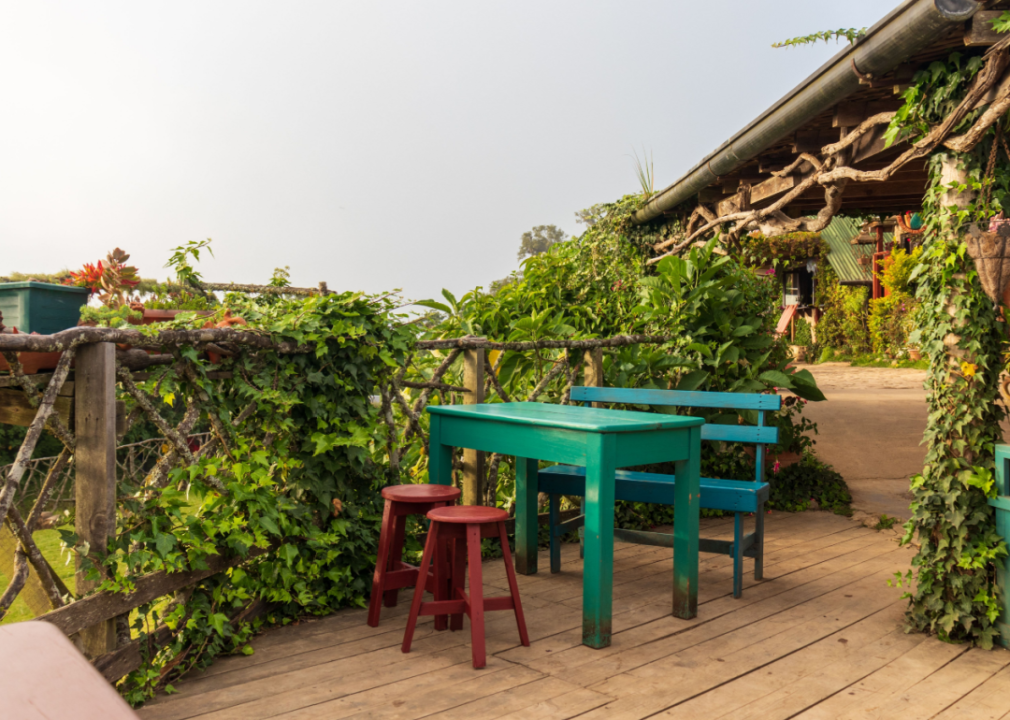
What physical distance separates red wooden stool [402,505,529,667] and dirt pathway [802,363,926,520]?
3.43 metres

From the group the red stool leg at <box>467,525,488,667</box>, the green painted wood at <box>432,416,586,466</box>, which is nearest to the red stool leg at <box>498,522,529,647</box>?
the red stool leg at <box>467,525,488,667</box>

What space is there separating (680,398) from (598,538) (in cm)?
149

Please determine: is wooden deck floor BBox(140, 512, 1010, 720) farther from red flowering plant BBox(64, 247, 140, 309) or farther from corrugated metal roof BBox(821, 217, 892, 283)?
corrugated metal roof BBox(821, 217, 892, 283)

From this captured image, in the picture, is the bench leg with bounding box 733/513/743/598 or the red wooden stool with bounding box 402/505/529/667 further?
the bench leg with bounding box 733/513/743/598

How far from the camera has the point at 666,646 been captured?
2.93 metres

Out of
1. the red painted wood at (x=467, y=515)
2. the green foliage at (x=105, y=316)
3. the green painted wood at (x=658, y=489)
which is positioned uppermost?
the green foliage at (x=105, y=316)

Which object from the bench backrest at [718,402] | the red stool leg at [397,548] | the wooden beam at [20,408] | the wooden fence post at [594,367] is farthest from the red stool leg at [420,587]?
the wooden fence post at [594,367]

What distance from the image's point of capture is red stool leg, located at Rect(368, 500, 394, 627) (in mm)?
3094

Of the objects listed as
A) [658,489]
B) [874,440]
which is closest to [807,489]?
[874,440]

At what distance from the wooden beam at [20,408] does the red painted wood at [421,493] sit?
122cm

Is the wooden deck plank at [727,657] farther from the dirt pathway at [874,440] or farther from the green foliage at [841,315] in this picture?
the green foliage at [841,315]

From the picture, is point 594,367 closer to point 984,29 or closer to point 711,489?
point 711,489

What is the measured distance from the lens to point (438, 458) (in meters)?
3.55

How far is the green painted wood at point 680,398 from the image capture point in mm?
3873
